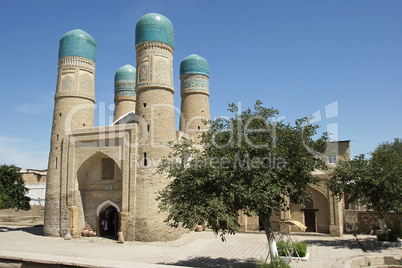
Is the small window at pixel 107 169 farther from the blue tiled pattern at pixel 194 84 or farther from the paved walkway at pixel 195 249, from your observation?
the blue tiled pattern at pixel 194 84

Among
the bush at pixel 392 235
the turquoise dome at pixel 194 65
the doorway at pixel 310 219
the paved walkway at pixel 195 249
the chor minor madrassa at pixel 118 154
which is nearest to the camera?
the paved walkway at pixel 195 249

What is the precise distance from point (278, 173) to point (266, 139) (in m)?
1.25

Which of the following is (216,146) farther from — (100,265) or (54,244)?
(54,244)

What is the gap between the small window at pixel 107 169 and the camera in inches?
834

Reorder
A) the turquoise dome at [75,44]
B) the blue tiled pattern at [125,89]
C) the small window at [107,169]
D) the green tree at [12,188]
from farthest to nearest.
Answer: the blue tiled pattern at [125,89] < the green tree at [12,188] < the turquoise dome at [75,44] < the small window at [107,169]

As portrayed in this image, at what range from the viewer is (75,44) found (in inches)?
881

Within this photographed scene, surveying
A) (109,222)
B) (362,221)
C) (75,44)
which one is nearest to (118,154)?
(109,222)

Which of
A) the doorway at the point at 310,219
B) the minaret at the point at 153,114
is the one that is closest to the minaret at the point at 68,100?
the minaret at the point at 153,114

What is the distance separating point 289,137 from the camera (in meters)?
11.2

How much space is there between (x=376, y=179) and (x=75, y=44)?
63.5 ft

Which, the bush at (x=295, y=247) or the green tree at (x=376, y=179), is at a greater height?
the green tree at (x=376, y=179)

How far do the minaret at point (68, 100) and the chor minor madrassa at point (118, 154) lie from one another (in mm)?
59

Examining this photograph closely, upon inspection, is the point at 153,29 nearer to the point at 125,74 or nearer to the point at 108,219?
the point at 125,74

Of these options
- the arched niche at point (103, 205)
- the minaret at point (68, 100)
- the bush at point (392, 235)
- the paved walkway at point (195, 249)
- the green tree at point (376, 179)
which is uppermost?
the minaret at point (68, 100)
